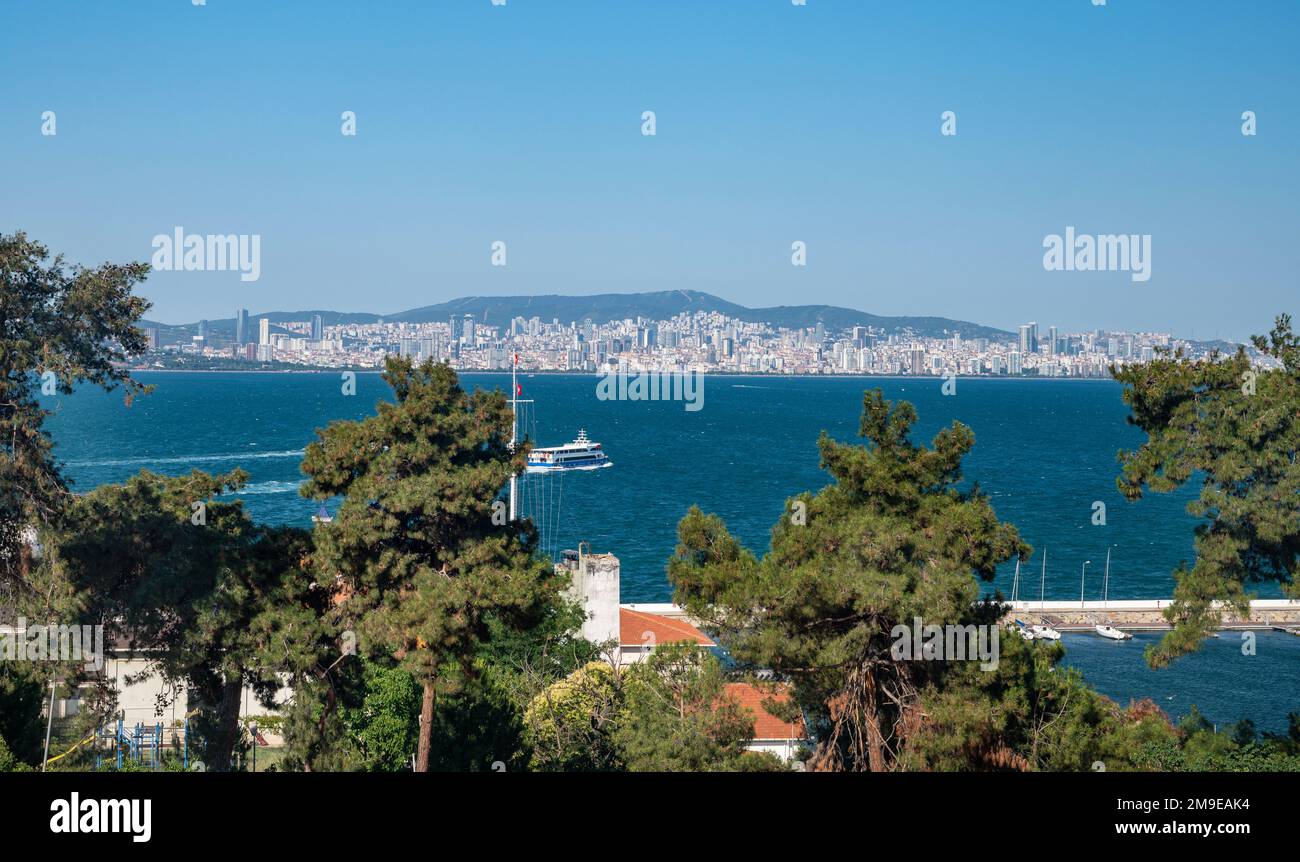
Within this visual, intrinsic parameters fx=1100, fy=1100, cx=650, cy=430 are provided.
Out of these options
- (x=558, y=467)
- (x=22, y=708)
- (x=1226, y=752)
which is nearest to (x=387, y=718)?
(x=22, y=708)

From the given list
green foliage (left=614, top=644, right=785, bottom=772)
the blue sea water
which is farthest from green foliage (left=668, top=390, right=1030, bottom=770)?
the blue sea water

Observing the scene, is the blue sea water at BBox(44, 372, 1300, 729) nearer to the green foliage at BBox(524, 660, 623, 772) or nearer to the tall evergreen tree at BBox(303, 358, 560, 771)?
the tall evergreen tree at BBox(303, 358, 560, 771)

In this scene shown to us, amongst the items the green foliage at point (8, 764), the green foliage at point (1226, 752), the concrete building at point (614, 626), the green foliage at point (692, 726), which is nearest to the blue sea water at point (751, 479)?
the green foliage at point (692, 726)

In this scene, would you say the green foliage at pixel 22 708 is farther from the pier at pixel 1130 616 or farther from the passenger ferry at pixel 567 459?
the passenger ferry at pixel 567 459

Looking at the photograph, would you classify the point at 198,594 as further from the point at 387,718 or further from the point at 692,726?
the point at 387,718

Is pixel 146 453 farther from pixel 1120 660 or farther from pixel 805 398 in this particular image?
pixel 805 398
